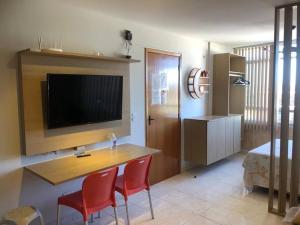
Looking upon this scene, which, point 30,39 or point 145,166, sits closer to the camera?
point 30,39

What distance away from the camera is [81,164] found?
2.57m

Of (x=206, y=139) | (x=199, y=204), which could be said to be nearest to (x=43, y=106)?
(x=199, y=204)

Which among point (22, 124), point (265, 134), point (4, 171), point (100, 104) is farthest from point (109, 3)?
point (265, 134)

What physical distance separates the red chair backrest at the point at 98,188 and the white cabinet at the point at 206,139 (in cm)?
217

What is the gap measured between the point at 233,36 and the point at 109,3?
2593mm

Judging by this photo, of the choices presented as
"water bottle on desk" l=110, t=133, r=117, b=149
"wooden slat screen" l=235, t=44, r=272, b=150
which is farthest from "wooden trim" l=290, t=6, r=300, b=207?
"wooden slat screen" l=235, t=44, r=272, b=150

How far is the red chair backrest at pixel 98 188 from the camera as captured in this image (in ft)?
7.29

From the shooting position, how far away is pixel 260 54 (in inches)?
207

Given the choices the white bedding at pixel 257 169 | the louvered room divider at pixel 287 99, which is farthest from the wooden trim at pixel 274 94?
the white bedding at pixel 257 169

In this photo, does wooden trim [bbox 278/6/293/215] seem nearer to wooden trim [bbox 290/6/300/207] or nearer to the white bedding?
wooden trim [bbox 290/6/300/207]

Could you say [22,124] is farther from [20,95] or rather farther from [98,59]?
[98,59]

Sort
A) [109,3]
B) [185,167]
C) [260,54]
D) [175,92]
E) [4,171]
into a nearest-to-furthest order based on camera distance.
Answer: [4,171], [109,3], [175,92], [185,167], [260,54]

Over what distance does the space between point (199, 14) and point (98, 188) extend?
2271 millimetres

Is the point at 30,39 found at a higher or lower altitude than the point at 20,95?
higher
